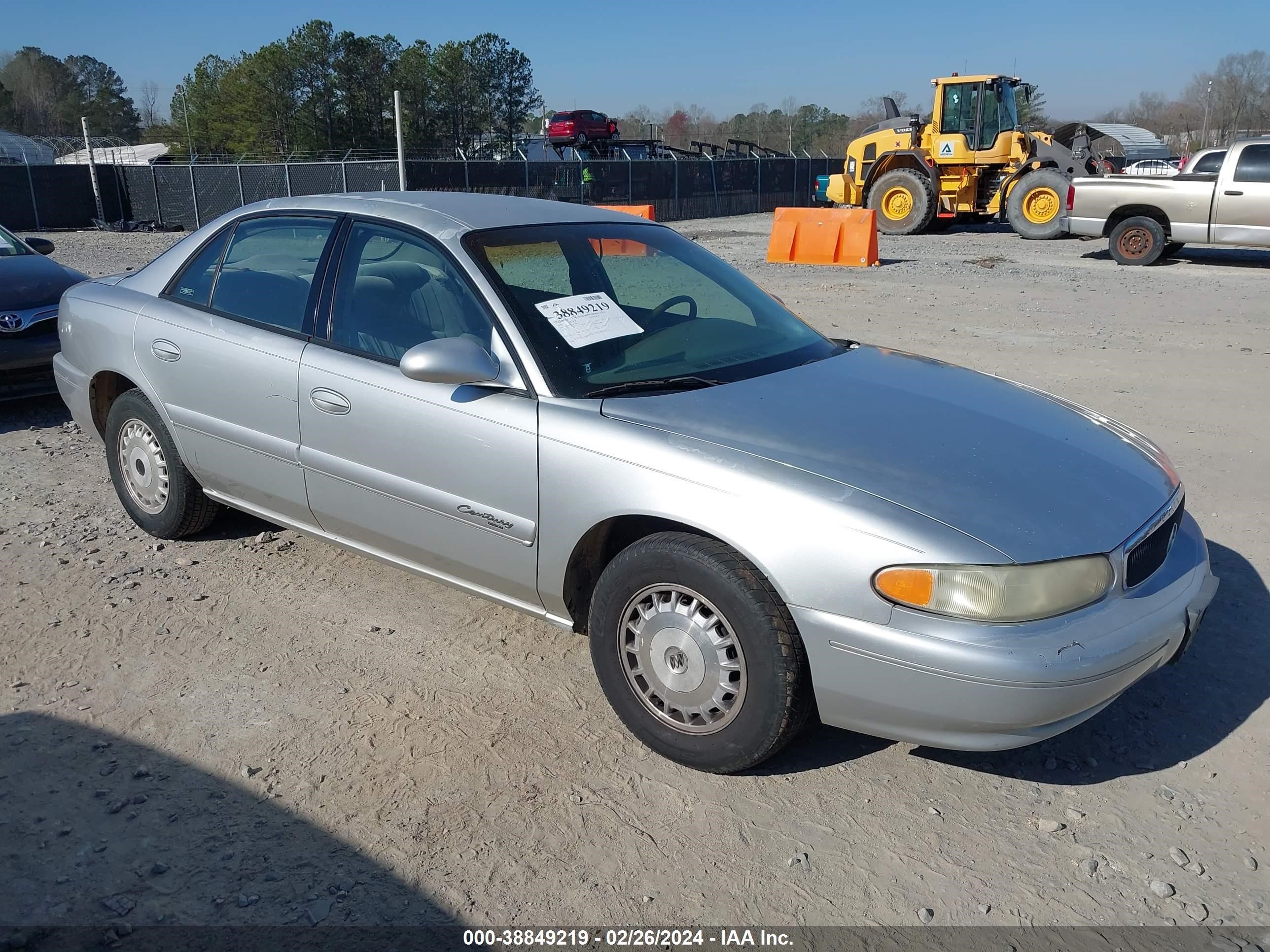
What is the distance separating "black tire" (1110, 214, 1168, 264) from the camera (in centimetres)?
1628

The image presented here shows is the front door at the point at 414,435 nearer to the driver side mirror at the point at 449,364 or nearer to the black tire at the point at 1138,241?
the driver side mirror at the point at 449,364

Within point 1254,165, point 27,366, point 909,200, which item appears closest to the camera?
point 27,366

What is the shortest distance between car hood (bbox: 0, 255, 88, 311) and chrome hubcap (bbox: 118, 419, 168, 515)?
2.88 m

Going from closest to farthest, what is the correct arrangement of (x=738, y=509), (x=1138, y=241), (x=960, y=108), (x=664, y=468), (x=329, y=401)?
1. (x=738, y=509)
2. (x=664, y=468)
3. (x=329, y=401)
4. (x=1138, y=241)
5. (x=960, y=108)

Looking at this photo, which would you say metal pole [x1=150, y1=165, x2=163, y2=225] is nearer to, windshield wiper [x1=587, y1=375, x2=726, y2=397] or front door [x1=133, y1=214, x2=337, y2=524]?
front door [x1=133, y1=214, x2=337, y2=524]

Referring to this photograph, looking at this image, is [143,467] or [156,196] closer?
[143,467]

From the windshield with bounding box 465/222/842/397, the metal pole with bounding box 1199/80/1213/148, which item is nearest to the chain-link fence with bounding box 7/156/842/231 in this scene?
the windshield with bounding box 465/222/842/397

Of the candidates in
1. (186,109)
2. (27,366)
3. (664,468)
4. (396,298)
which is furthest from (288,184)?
(186,109)

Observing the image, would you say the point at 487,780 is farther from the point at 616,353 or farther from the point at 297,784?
the point at 616,353

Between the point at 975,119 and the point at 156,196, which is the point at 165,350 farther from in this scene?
the point at 156,196

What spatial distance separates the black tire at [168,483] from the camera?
14.7 ft

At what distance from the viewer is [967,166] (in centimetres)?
2184

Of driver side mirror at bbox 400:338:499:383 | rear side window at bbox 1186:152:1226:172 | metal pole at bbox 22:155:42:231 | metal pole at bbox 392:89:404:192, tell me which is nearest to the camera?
driver side mirror at bbox 400:338:499:383

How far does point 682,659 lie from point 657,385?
0.90 m
